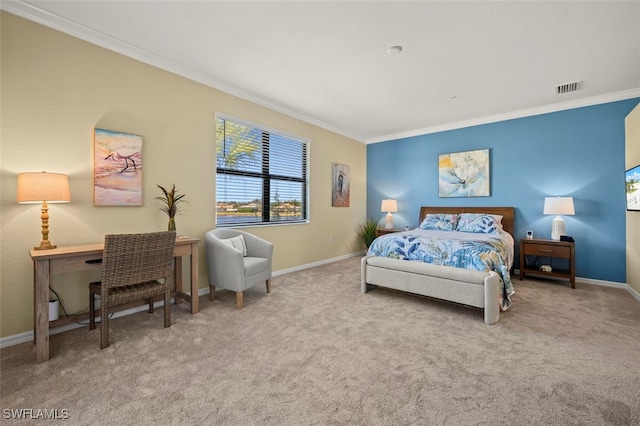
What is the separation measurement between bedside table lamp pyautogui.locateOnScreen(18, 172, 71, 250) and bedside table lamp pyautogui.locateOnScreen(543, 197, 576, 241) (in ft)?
19.2

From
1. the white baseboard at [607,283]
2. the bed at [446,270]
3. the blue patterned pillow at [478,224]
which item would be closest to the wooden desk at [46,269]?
the bed at [446,270]

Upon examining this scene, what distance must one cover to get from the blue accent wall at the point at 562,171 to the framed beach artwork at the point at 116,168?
5.01 metres

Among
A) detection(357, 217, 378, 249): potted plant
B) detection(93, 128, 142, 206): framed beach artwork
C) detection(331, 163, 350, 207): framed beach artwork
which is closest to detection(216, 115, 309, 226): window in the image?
detection(331, 163, 350, 207): framed beach artwork

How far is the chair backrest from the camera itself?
2230 millimetres

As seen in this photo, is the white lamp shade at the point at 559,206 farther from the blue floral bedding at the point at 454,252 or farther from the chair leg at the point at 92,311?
the chair leg at the point at 92,311

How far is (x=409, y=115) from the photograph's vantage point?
16.1 ft

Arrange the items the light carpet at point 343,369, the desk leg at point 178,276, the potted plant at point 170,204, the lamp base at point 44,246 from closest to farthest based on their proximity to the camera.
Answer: the light carpet at point 343,369
the lamp base at point 44,246
the potted plant at point 170,204
the desk leg at point 178,276

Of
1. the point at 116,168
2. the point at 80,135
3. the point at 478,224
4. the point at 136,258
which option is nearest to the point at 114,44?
the point at 80,135

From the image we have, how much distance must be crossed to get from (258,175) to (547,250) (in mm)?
4479

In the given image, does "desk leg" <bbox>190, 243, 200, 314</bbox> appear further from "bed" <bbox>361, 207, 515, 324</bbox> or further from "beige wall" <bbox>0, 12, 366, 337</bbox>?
"bed" <bbox>361, 207, 515, 324</bbox>

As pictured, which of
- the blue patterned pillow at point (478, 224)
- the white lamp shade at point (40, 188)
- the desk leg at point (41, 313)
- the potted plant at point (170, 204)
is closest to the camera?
the desk leg at point (41, 313)

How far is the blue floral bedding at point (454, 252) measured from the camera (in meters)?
2.94

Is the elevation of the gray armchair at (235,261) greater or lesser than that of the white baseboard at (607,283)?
greater

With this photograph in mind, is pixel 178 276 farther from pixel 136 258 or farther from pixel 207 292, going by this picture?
pixel 136 258
